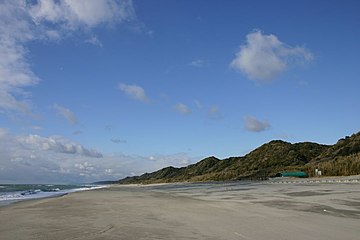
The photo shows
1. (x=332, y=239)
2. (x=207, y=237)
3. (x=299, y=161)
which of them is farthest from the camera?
(x=299, y=161)

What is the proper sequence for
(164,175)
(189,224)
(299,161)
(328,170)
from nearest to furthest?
1. (189,224)
2. (328,170)
3. (299,161)
4. (164,175)

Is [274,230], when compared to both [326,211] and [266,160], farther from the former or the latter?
[266,160]

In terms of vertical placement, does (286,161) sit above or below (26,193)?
above

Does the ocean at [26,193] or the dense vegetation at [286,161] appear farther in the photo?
the dense vegetation at [286,161]

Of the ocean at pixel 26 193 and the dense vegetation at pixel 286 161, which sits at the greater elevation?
the dense vegetation at pixel 286 161

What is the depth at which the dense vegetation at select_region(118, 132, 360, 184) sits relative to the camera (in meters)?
50.9

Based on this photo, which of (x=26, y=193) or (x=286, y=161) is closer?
(x=26, y=193)

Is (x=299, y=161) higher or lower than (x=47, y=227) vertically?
higher

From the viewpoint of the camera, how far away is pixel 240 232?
1037cm

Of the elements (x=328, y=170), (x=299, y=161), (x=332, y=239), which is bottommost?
(x=332, y=239)

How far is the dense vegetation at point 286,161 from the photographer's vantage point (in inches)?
2004

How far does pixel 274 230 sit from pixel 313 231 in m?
1.01

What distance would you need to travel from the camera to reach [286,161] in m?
93.3

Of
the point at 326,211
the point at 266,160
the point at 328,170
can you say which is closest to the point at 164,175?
the point at 266,160
